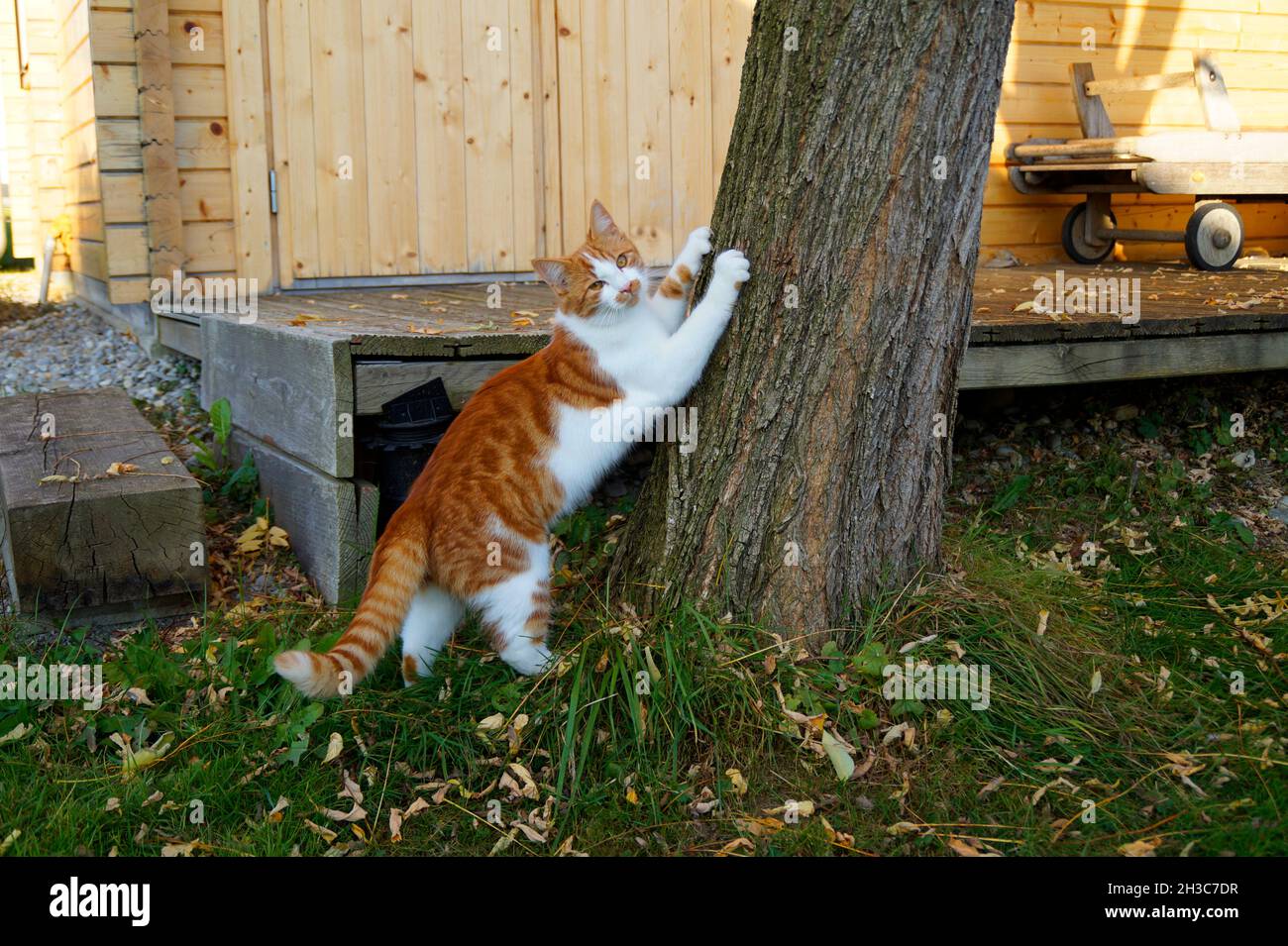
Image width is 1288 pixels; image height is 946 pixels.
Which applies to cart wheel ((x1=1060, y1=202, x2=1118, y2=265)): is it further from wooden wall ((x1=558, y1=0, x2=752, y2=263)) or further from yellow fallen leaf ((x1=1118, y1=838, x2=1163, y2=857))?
yellow fallen leaf ((x1=1118, y1=838, x2=1163, y2=857))

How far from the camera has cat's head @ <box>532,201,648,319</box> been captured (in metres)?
3.17

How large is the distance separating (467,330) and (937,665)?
1.96 meters

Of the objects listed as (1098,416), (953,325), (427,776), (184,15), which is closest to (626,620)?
(427,776)

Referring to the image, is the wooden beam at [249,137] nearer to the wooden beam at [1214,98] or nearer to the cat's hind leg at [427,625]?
the cat's hind leg at [427,625]

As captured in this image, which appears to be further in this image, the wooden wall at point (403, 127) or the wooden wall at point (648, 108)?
the wooden wall at point (648, 108)

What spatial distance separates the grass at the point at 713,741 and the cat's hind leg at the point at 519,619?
7 cm

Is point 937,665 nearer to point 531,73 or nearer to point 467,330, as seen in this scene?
point 467,330

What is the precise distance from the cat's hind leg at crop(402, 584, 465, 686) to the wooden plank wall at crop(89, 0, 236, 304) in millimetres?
3344

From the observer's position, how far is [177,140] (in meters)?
5.70

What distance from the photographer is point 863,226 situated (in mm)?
2771

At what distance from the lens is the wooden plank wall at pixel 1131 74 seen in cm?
783

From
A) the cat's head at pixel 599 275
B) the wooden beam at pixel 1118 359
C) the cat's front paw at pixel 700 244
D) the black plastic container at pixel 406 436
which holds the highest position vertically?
the cat's front paw at pixel 700 244

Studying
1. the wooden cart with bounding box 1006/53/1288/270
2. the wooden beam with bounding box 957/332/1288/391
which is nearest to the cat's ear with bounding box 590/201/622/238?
the wooden beam with bounding box 957/332/1288/391

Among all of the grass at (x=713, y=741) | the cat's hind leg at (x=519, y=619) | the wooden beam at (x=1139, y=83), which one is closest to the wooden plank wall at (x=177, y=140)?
Answer: the grass at (x=713, y=741)
